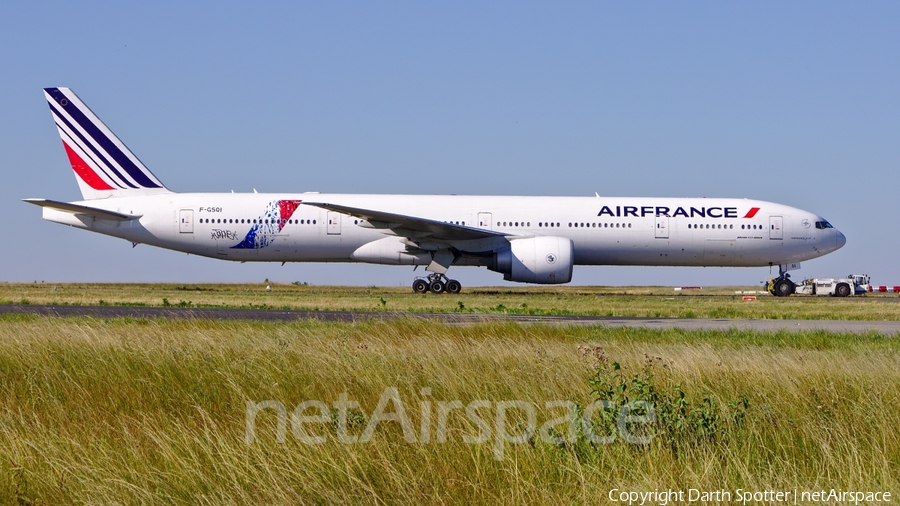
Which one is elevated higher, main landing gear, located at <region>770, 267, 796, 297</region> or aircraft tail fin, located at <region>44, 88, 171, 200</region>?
aircraft tail fin, located at <region>44, 88, 171, 200</region>

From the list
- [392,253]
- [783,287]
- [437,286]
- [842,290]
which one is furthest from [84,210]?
[842,290]

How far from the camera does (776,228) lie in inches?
1278

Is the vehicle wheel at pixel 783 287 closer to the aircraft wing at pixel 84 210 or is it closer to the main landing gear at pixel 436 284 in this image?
the main landing gear at pixel 436 284

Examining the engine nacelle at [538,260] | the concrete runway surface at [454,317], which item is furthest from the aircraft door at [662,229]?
the concrete runway surface at [454,317]

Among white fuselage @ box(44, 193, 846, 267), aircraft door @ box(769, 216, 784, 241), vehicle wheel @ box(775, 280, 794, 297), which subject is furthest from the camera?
vehicle wheel @ box(775, 280, 794, 297)

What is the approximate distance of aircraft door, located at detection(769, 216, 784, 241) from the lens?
3244 cm

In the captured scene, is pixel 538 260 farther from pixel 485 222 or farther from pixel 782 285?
pixel 782 285

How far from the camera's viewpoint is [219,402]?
293 inches

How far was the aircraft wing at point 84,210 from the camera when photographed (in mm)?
29750

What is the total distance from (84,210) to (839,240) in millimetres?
26709

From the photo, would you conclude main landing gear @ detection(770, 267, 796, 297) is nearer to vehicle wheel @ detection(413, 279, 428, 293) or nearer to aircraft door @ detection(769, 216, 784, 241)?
aircraft door @ detection(769, 216, 784, 241)

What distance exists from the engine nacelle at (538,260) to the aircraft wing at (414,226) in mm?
1106

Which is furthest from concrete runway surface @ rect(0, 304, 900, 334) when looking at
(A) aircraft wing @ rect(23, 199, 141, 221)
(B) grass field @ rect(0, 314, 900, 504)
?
(A) aircraft wing @ rect(23, 199, 141, 221)

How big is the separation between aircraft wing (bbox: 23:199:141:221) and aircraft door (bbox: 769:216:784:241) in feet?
72.3
